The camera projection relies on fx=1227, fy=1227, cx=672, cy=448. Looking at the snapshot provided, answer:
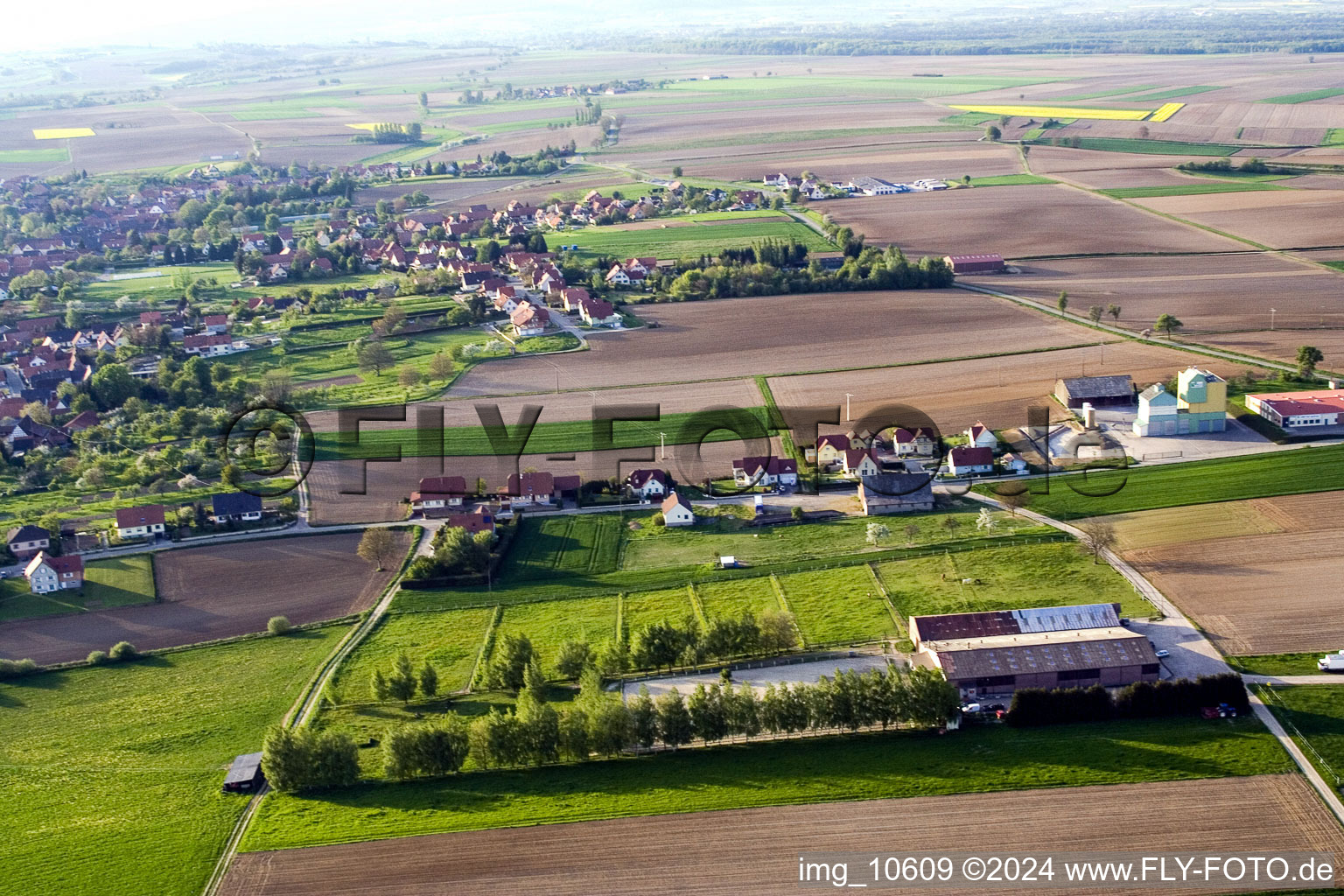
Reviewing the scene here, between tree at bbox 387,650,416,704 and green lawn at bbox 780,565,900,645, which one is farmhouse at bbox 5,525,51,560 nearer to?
tree at bbox 387,650,416,704

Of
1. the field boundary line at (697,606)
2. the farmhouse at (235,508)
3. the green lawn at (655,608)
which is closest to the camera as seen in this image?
the field boundary line at (697,606)

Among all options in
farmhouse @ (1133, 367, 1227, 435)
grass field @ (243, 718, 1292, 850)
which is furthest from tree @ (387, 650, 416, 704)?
farmhouse @ (1133, 367, 1227, 435)

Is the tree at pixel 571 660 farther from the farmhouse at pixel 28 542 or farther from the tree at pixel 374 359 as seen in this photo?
the tree at pixel 374 359

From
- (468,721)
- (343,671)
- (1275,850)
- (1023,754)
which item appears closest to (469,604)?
(343,671)

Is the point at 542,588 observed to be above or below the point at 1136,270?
below

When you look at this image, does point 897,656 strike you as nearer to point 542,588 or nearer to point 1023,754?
point 1023,754

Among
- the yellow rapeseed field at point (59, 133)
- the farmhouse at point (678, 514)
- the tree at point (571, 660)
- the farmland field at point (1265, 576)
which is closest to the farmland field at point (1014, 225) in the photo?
the farmland field at point (1265, 576)
